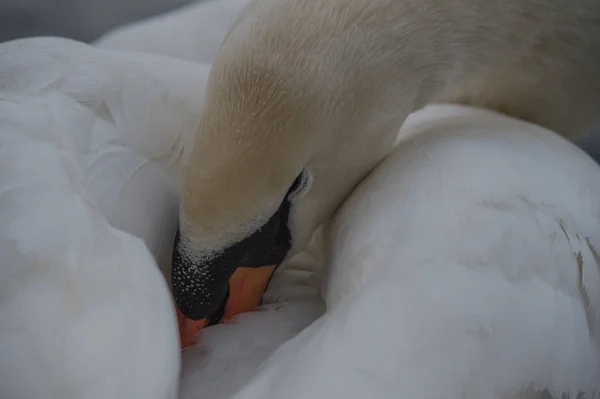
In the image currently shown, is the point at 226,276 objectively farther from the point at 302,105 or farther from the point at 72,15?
the point at 72,15

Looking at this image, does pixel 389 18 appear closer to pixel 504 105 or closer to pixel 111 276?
pixel 504 105

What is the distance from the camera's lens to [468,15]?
3.79 feet

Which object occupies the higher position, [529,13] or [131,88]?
[529,13]

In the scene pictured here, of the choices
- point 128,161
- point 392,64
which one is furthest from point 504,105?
point 128,161

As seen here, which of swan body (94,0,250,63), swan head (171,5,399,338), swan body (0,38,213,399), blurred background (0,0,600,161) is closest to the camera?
swan body (0,38,213,399)

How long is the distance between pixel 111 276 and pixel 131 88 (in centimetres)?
36

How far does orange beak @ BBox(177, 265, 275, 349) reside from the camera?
105 cm

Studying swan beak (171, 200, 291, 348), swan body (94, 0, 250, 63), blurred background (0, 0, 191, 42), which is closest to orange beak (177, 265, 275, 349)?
swan beak (171, 200, 291, 348)

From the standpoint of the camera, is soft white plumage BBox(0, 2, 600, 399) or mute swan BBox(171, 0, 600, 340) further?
mute swan BBox(171, 0, 600, 340)

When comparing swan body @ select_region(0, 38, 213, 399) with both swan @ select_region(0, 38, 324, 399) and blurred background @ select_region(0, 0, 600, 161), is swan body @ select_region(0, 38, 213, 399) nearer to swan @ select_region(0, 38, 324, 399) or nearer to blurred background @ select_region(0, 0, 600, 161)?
swan @ select_region(0, 38, 324, 399)

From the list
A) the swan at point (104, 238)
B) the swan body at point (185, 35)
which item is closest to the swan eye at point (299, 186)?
the swan at point (104, 238)

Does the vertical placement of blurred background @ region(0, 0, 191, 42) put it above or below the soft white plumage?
below

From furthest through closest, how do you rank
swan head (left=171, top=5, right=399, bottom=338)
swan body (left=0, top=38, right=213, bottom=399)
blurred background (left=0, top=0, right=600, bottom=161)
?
blurred background (left=0, top=0, right=600, bottom=161) < swan head (left=171, top=5, right=399, bottom=338) < swan body (left=0, top=38, right=213, bottom=399)

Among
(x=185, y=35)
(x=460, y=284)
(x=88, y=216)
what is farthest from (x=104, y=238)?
(x=185, y=35)
